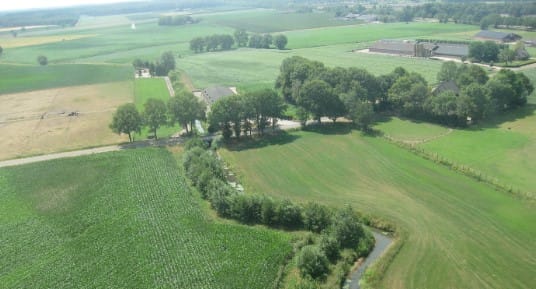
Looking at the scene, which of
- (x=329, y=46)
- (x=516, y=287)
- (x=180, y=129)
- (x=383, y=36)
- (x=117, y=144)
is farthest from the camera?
(x=383, y=36)

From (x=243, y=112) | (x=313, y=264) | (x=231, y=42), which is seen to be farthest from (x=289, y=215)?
(x=231, y=42)

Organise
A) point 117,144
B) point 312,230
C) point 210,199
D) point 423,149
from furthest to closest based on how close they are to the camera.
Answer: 1. point 117,144
2. point 423,149
3. point 210,199
4. point 312,230

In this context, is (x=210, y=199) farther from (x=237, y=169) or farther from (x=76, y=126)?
(x=76, y=126)

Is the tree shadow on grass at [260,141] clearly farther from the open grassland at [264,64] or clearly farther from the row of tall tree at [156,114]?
the open grassland at [264,64]

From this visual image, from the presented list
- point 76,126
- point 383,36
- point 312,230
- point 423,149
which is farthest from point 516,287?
point 383,36

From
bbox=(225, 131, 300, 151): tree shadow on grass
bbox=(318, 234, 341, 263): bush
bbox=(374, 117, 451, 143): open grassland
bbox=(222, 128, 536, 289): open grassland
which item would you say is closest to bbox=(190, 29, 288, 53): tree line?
bbox=(374, 117, 451, 143): open grassland

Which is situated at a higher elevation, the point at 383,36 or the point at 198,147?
the point at 383,36

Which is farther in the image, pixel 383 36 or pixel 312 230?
pixel 383 36

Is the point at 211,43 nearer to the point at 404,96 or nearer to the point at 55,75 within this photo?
the point at 55,75
